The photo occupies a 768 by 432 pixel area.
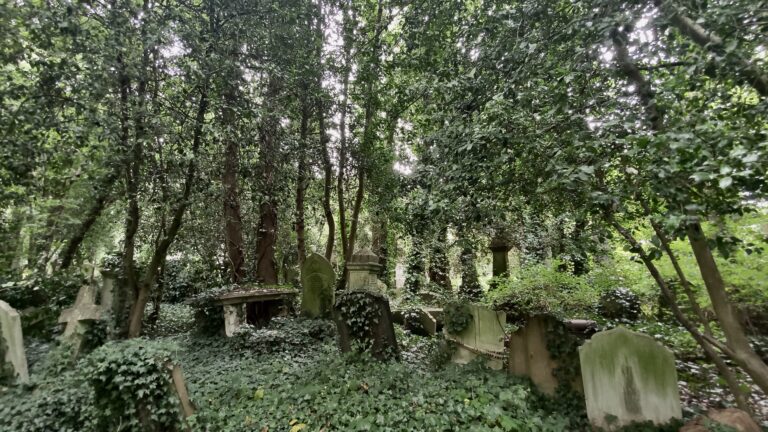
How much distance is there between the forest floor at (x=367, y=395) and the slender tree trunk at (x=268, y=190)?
254 centimetres

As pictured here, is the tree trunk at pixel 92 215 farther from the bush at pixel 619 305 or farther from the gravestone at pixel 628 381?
the bush at pixel 619 305

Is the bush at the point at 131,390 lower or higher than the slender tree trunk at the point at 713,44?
lower

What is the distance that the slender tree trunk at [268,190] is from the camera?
19.6 ft

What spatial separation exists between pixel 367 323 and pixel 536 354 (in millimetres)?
2213

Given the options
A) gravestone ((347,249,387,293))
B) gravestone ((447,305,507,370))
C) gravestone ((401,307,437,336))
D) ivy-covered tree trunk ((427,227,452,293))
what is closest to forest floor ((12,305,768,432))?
gravestone ((447,305,507,370))

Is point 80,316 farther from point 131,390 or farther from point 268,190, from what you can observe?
point 268,190

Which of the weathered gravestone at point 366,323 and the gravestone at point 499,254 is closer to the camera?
the weathered gravestone at point 366,323

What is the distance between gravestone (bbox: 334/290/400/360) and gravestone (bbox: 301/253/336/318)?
2.20 meters

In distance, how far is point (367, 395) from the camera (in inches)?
158

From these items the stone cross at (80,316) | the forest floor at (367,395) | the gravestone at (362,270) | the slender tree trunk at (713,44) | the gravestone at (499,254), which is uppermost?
the slender tree trunk at (713,44)

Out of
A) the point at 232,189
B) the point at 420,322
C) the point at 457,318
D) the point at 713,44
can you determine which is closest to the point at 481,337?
the point at 457,318

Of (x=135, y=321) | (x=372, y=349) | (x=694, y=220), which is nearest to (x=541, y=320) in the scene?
(x=372, y=349)

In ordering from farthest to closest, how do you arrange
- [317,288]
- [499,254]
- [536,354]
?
[499,254] → [317,288] → [536,354]

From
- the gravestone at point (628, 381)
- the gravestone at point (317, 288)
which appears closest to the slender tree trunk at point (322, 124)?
the gravestone at point (317, 288)
